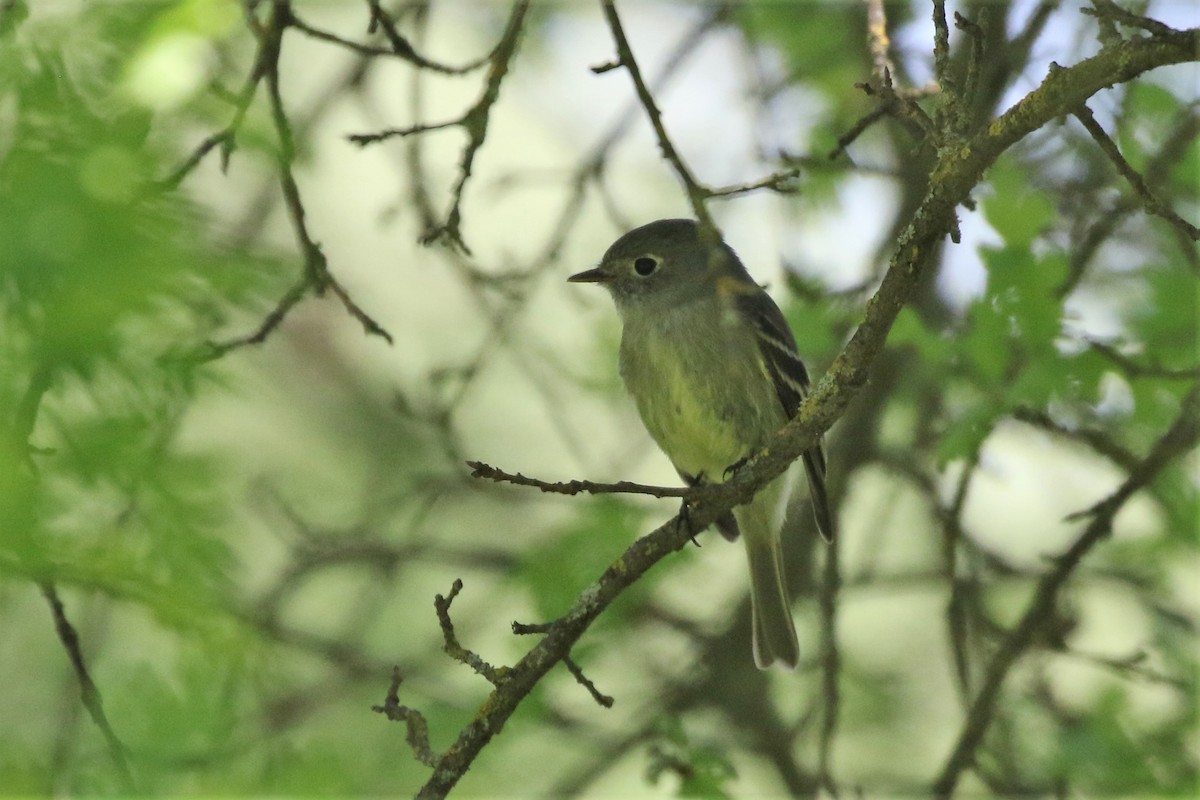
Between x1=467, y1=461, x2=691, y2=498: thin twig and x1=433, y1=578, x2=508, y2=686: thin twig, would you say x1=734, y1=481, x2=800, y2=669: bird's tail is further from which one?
x1=467, y1=461, x2=691, y2=498: thin twig

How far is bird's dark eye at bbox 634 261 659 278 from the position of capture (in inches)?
195

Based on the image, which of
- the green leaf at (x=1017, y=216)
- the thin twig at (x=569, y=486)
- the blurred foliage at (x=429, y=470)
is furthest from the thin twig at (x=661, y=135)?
the green leaf at (x=1017, y=216)

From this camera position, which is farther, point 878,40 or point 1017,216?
point 1017,216

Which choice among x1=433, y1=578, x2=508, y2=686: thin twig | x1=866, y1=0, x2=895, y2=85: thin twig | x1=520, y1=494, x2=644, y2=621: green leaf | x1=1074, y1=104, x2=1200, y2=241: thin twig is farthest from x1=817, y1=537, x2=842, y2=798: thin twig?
x1=1074, y1=104, x2=1200, y2=241: thin twig

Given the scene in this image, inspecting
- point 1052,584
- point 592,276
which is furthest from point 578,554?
point 1052,584

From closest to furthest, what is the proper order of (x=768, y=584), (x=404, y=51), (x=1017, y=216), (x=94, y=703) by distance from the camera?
1. (x=94, y=703)
2. (x=404, y=51)
3. (x=1017, y=216)
4. (x=768, y=584)

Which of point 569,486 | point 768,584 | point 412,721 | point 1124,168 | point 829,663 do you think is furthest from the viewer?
point 768,584

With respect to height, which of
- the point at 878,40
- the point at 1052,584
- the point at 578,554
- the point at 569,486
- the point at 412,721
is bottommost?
the point at 412,721

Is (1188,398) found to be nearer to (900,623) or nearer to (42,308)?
(42,308)

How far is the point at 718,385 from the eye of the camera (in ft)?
15.0

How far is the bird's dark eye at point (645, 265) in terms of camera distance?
4.96m

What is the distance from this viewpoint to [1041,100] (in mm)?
2332

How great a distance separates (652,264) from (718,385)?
0.64m

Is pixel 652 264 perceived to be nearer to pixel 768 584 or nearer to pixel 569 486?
pixel 768 584
